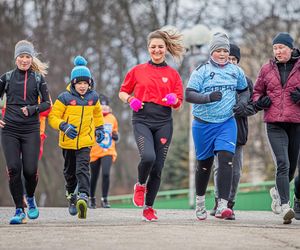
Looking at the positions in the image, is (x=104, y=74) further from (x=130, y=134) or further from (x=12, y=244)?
(x=12, y=244)

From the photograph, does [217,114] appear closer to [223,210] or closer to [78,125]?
[223,210]

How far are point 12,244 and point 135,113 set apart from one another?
2930 millimetres

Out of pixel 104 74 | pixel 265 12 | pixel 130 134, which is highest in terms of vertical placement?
pixel 265 12

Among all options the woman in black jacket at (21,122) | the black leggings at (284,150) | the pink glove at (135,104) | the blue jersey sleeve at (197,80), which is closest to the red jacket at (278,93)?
the black leggings at (284,150)

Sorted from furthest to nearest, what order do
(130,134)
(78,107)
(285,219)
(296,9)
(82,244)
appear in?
(130,134) → (296,9) → (78,107) → (285,219) → (82,244)

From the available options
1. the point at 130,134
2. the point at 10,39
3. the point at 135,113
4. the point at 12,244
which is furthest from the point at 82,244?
the point at 130,134

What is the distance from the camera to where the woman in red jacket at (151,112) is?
1011 cm

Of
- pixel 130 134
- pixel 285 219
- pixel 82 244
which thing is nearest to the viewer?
pixel 82 244

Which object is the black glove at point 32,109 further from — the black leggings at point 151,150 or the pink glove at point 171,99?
the pink glove at point 171,99

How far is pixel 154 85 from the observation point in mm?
10266

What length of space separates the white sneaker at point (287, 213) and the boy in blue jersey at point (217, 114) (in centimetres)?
62

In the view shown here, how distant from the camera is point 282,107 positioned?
34.1ft

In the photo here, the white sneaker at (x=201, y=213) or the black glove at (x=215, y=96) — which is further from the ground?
the black glove at (x=215, y=96)

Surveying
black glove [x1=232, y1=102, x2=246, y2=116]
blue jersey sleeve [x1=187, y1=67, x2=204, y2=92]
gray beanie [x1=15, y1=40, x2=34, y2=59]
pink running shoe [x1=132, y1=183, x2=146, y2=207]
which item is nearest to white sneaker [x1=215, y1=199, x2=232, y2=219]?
pink running shoe [x1=132, y1=183, x2=146, y2=207]
